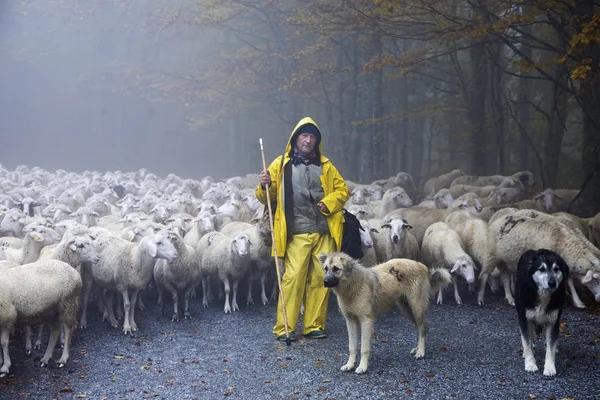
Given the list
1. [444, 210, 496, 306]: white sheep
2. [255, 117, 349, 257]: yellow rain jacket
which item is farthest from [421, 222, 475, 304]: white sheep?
[255, 117, 349, 257]: yellow rain jacket

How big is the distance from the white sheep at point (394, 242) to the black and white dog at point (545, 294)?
3.67 metres

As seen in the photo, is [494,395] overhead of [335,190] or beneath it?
beneath

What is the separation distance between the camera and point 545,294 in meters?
6.46

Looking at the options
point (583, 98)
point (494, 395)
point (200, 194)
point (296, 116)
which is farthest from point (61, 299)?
point (296, 116)

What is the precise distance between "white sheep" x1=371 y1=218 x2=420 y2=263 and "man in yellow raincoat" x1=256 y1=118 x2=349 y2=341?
6.76 ft

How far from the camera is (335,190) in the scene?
840 cm

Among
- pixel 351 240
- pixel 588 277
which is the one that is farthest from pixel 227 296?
pixel 588 277

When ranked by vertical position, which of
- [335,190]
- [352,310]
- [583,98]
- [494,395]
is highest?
[583,98]

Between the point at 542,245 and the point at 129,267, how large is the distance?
586 centimetres

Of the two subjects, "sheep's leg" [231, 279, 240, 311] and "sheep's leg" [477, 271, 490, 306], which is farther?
"sheep's leg" [231, 279, 240, 311]

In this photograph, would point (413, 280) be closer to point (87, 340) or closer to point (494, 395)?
point (494, 395)

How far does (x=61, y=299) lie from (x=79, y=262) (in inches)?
59.5

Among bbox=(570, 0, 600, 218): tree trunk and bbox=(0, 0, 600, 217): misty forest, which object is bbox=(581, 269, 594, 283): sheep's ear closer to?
bbox=(0, 0, 600, 217): misty forest

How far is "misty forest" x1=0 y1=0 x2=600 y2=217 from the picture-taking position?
13047 mm
